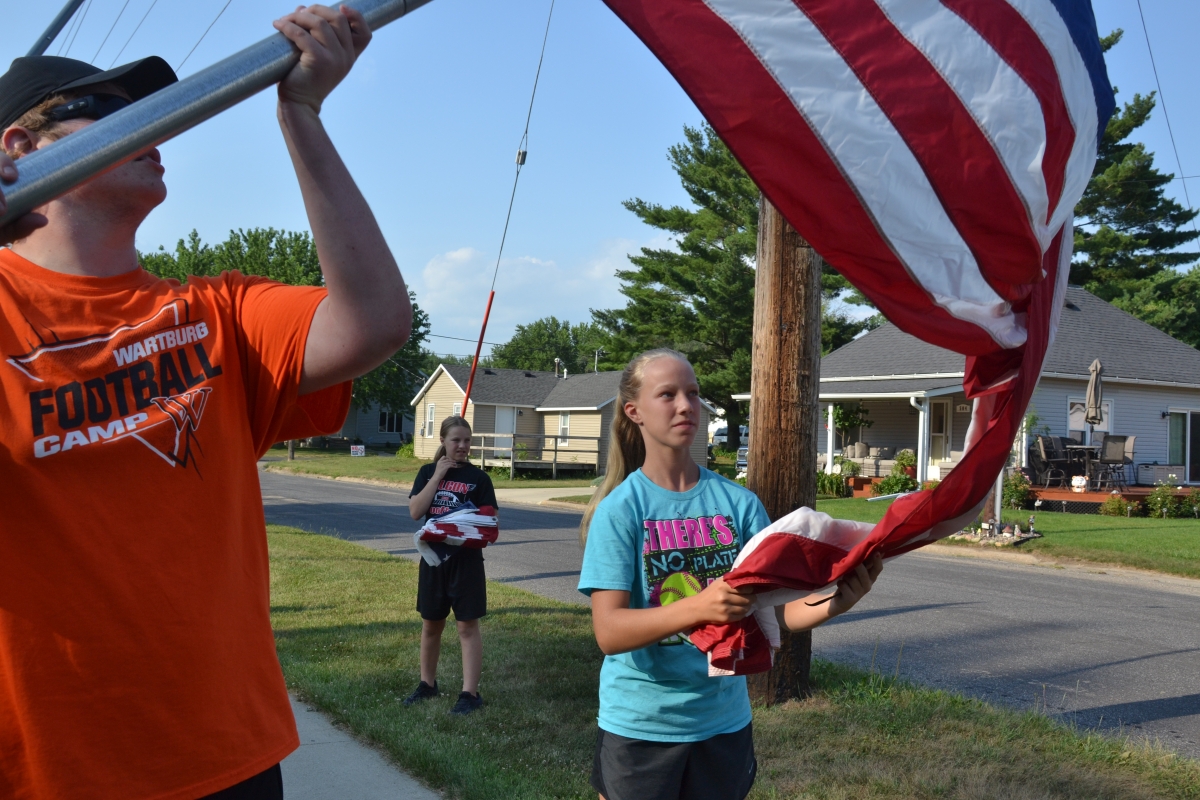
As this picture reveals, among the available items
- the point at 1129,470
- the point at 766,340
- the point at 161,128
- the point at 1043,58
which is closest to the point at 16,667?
the point at 161,128

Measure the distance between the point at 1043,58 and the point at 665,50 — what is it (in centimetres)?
97

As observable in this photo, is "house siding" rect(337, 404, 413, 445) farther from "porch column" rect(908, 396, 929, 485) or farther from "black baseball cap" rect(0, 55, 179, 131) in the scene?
"black baseball cap" rect(0, 55, 179, 131)

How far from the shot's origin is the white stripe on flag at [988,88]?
2295mm

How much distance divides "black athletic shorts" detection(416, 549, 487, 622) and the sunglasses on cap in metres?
4.80

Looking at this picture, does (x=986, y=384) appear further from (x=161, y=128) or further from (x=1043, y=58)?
(x=161, y=128)

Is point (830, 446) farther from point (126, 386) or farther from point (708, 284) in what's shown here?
point (126, 386)

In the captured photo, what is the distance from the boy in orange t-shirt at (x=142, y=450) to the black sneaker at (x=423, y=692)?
14.5 feet

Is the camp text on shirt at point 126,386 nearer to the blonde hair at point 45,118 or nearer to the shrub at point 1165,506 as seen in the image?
the blonde hair at point 45,118

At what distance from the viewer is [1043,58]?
2355mm

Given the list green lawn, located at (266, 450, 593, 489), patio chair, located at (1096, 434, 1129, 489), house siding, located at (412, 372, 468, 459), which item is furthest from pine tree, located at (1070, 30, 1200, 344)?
house siding, located at (412, 372, 468, 459)

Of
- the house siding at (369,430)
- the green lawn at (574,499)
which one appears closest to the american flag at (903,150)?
the green lawn at (574,499)

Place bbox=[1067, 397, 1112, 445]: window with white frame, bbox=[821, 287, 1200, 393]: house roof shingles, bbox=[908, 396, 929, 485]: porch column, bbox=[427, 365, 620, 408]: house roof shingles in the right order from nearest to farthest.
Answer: bbox=[908, 396, 929, 485]: porch column, bbox=[1067, 397, 1112, 445]: window with white frame, bbox=[821, 287, 1200, 393]: house roof shingles, bbox=[427, 365, 620, 408]: house roof shingles

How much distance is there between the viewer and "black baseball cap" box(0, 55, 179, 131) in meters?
1.67

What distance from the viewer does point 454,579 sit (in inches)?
246
